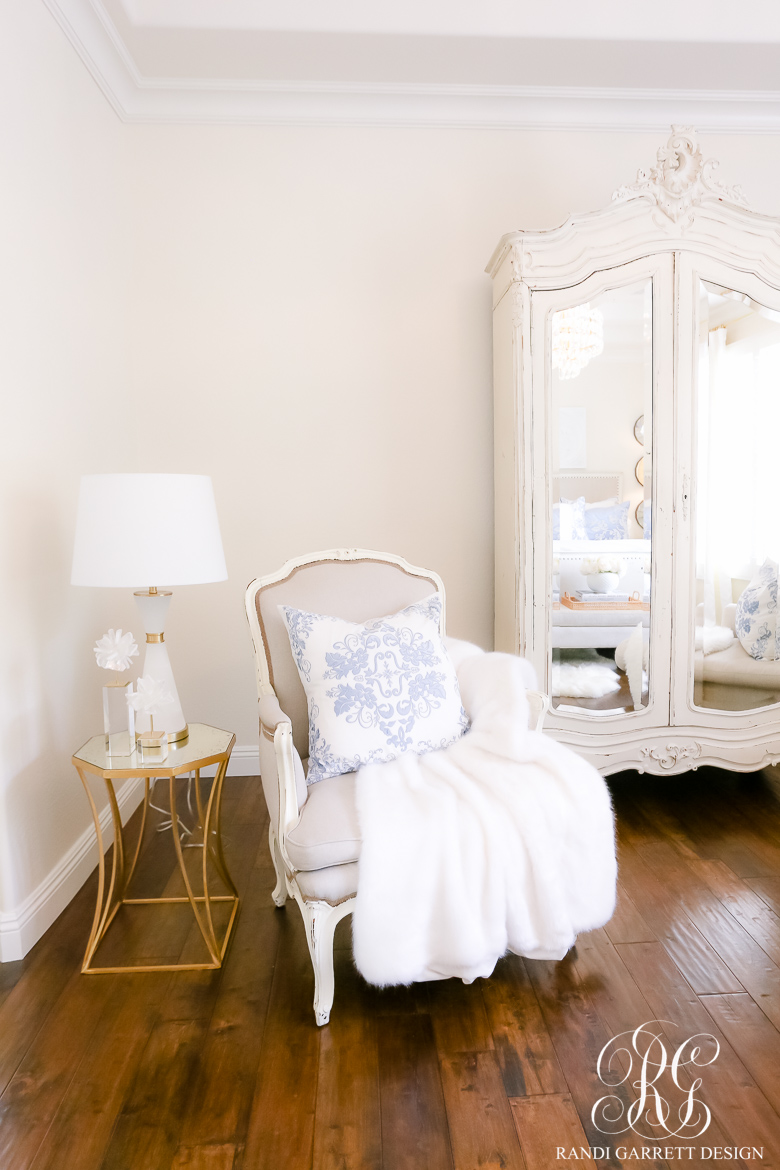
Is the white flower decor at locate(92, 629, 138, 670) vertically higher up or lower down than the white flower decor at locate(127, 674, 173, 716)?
higher up

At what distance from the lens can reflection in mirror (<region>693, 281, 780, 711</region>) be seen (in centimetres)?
252

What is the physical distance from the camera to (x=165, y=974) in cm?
174

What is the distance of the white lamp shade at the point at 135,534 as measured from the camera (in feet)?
5.92

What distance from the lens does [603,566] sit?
2543 mm

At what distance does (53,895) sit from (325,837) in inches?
38.7

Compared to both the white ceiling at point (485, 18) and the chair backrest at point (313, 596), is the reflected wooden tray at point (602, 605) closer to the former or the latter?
the chair backrest at point (313, 596)

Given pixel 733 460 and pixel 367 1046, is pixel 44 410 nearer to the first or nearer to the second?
pixel 367 1046

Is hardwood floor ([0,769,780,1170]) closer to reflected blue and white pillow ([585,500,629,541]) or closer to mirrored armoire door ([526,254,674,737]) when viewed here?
mirrored armoire door ([526,254,674,737])

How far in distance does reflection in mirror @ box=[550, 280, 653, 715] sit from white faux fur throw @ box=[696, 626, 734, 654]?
0.65 ft

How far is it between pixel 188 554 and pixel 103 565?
21cm

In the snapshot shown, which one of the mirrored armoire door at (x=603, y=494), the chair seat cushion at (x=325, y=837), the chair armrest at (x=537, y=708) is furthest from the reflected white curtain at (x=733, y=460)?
the chair seat cushion at (x=325, y=837)

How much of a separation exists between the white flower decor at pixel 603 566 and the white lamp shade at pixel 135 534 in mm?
1336

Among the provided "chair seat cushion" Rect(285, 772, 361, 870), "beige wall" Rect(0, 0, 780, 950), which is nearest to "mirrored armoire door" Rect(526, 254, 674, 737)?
"beige wall" Rect(0, 0, 780, 950)

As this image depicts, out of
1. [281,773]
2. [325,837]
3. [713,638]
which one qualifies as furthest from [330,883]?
[713,638]
